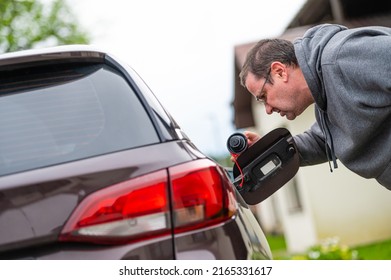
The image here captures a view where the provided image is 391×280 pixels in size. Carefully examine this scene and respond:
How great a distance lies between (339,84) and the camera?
304 centimetres

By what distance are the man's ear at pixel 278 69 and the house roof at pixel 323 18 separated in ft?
33.2

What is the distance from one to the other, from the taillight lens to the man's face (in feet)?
5.07

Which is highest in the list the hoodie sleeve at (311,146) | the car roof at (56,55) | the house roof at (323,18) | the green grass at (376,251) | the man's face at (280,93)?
the car roof at (56,55)

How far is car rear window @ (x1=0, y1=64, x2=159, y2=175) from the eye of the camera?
2025 millimetres

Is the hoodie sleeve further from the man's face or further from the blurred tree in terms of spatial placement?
the blurred tree

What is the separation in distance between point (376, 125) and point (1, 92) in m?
1.60

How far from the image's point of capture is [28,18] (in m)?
25.7

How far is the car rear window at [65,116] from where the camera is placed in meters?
2.03

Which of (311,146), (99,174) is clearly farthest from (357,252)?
(99,174)

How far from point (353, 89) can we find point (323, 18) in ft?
49.9

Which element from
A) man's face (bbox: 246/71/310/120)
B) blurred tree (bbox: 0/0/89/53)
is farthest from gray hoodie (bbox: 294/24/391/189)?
blurred tree (bbox: 0/0/89/53)

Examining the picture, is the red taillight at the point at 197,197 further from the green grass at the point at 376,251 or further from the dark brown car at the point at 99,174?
the green grass at the point at 376,251

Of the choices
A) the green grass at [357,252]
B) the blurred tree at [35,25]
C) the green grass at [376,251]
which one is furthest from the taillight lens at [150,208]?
the blurred tree at [35,25]
